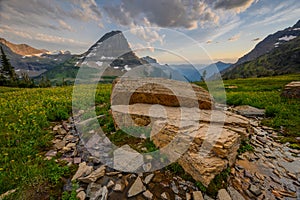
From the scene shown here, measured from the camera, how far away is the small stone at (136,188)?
4.47 m

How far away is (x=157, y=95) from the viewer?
28.2 ft

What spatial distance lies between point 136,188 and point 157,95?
16.2 feet

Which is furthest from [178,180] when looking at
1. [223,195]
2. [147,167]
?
[223,195]

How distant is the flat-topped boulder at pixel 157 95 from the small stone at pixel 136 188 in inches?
179

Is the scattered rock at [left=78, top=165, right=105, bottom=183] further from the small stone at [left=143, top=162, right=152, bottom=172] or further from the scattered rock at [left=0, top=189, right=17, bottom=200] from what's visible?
the scattered rock at [left=0, top=189, right=17, bottom=200]

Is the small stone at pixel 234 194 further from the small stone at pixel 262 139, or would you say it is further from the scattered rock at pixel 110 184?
the small stone at pixel 262 139

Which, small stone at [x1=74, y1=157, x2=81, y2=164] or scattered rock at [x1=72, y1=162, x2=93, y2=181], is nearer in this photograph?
scattered rock at [x1=72, y1=162, x2=93, y2=181]

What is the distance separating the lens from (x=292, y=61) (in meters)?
176

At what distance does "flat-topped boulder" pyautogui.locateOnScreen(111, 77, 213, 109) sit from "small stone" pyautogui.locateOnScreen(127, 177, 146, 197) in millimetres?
4544

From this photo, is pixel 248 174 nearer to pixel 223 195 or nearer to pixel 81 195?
pixel 223 195

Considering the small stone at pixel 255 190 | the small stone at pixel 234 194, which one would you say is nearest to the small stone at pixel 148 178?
the small stone at pixel 234 194

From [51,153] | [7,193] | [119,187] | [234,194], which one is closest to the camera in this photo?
[7,193]

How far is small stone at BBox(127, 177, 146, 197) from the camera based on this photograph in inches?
176

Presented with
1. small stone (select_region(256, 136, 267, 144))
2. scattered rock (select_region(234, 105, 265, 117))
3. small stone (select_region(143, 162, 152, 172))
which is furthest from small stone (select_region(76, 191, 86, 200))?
scattered rock (select_region(234, 105, 265, 117))
